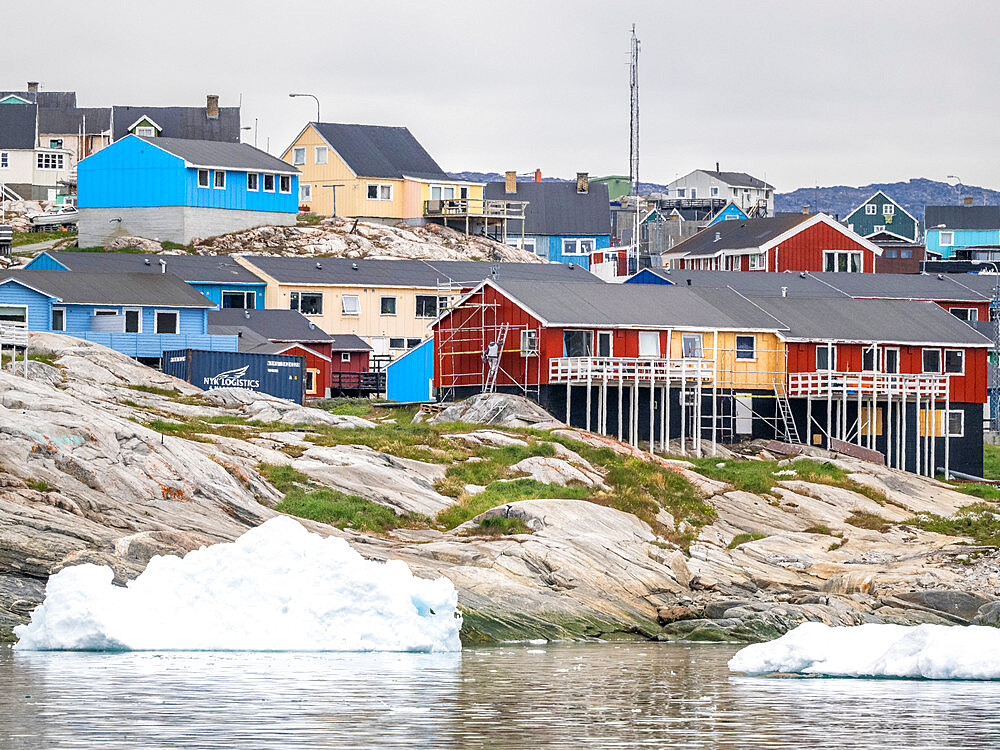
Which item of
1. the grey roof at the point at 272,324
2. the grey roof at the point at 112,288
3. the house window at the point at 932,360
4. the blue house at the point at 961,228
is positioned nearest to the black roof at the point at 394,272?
the grey roof at the point at 272,324

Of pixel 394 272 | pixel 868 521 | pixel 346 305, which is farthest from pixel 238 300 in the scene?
pixel 868 521

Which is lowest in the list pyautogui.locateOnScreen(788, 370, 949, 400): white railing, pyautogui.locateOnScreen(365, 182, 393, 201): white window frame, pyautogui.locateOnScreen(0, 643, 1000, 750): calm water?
pyautogui.locateOnScreen(0, 643, 1000, 750): calm water

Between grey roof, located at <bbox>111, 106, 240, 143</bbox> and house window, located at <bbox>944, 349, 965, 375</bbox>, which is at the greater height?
grey roof, located at <bbox>111, 106, 240, 143</bbox>

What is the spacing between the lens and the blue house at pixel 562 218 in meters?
128

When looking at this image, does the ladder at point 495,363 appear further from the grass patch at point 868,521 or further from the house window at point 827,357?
the grass patch at point 868,521

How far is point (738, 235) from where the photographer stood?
108 meters

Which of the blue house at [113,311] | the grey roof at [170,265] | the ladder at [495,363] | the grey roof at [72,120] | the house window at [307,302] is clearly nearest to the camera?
the ladder at [495,363]

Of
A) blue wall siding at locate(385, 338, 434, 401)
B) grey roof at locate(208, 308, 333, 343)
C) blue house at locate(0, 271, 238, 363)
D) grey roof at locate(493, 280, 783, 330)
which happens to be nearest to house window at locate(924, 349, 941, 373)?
grey roof at locate(493, 280, 783, 330)

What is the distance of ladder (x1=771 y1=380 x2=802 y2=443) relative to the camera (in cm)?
6869

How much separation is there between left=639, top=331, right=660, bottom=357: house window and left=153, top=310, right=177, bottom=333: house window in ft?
66.4

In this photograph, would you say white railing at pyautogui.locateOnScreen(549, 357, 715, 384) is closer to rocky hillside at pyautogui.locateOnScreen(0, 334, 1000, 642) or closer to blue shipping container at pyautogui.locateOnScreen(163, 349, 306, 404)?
rocky hillside at pyautogui.locateOnScreen(0, 334, 1000, 642)

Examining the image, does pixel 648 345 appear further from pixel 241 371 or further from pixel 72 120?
pixel 72 120

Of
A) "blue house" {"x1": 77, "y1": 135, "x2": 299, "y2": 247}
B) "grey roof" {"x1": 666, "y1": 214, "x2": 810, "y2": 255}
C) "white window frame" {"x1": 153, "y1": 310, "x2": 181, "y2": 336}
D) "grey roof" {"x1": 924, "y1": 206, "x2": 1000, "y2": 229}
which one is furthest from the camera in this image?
"grey roof" {"x1": 924, "y1": 206, "x2": 1000, "y2": 229}

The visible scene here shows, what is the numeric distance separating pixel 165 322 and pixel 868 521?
110 feet
